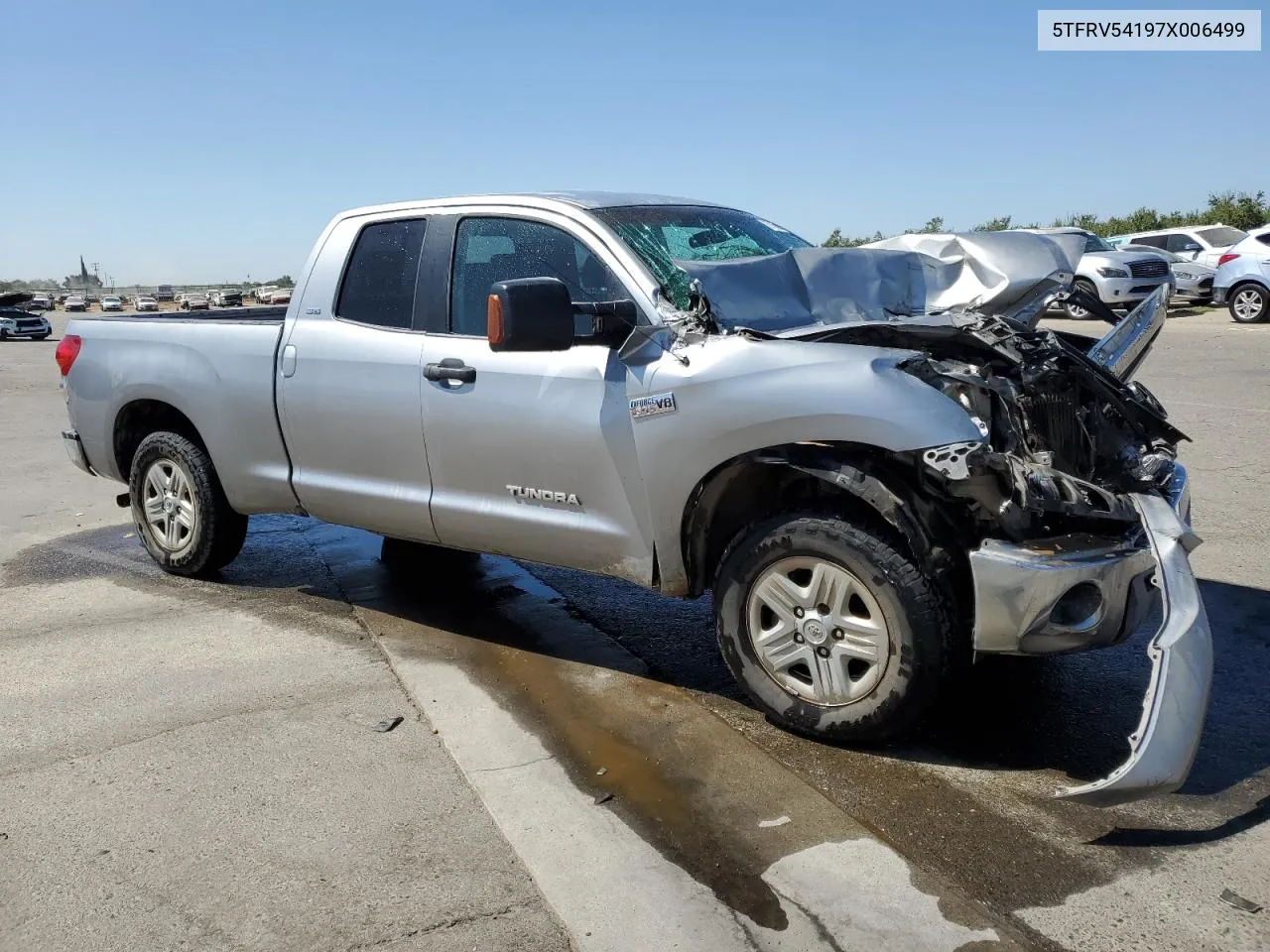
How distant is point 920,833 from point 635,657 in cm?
181

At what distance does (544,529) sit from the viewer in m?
4.44

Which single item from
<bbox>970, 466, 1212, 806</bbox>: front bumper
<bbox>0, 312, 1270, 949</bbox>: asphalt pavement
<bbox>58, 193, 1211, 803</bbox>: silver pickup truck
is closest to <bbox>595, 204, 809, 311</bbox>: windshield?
<bbox>58, 193, 1211, 803</bbox>: silver pickup truck

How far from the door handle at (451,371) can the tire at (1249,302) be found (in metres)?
17.8

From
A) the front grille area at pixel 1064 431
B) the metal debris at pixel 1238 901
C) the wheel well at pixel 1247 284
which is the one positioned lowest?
the wheel well at pixel 1247 284

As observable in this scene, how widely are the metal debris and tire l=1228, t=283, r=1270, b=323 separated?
59.8 feet

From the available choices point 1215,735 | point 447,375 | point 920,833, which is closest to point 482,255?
point 447,375

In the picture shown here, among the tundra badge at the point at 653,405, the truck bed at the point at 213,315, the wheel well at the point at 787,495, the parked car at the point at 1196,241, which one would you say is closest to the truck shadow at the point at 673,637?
the wheel well at the point at 787,495

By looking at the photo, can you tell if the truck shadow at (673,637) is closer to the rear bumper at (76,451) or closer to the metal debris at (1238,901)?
the metal debris at (1238,901)

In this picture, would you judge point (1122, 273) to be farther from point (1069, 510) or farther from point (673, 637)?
point (1069, 510)

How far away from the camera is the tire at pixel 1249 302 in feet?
60.6

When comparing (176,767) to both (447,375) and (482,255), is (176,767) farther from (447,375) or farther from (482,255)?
(482,255)

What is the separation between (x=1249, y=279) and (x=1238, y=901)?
60.6 ft

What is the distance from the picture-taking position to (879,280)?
4.38 m

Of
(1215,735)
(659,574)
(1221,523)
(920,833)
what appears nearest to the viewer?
(920,833)
